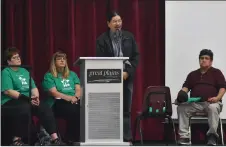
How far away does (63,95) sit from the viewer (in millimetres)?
5781

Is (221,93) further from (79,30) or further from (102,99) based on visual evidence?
(79,30)

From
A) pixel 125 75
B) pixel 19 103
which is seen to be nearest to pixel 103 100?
pixel 125 75

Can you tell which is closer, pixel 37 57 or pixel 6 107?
pixel 6 107

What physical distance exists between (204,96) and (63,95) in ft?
4.71

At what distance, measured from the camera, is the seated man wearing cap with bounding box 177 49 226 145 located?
5.57m

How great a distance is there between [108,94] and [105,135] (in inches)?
13.8

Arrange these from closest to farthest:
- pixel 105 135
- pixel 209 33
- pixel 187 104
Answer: pixel 105 135 < pixel 187 104 < pixel 209 33

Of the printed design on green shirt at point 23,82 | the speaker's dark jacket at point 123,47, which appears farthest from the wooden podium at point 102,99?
the printed design on green shirt at point 23,82

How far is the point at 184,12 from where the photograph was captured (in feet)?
21.9

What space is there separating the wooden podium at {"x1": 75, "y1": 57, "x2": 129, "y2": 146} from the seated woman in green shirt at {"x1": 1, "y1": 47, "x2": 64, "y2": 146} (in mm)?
638

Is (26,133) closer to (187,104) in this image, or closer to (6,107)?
(6,107)

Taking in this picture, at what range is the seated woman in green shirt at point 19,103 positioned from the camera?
17.3 feet

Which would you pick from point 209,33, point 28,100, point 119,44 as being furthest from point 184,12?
point 28,100

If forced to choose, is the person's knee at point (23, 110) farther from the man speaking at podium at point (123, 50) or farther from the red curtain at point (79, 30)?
the red curtain at point (79, 30)
